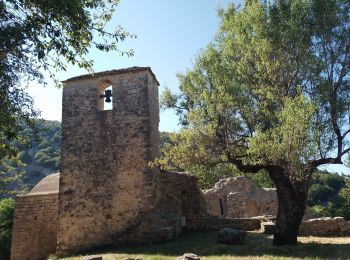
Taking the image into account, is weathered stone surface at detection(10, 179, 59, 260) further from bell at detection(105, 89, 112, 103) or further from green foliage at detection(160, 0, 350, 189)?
green foliage at detection(160, 0, 350, 189)

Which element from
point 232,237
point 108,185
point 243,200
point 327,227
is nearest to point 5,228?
point 108,185

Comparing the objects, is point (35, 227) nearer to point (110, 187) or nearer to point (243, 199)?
point (110, 187)

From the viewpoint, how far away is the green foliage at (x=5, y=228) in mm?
24297

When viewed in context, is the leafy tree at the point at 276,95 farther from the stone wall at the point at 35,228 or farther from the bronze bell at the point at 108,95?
the stone wall at the point at 35,228

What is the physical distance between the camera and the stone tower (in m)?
14.3

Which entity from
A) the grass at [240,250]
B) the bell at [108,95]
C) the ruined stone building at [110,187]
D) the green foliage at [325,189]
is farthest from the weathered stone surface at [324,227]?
the green foliage at [325,189]

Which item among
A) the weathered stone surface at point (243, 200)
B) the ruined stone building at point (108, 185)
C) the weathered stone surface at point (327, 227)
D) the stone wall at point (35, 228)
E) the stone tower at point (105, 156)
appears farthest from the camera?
the weathered stone surface at point (243, 200)

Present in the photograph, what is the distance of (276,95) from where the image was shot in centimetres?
1163

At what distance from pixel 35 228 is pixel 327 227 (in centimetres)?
1233

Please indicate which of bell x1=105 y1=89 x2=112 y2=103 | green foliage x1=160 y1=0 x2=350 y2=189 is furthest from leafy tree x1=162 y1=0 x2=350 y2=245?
bell x1=105 y1=89 x2=112 y2=103

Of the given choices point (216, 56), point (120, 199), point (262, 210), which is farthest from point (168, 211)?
point (262, 210)

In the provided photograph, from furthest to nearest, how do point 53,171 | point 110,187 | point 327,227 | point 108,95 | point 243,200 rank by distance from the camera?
point 53,171
point 243,200
point 108,95
point 110,187
point 327,227

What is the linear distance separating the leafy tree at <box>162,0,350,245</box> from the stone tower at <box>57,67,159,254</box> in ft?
8.40

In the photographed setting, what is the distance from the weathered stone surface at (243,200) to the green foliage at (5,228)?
14.3 meters
